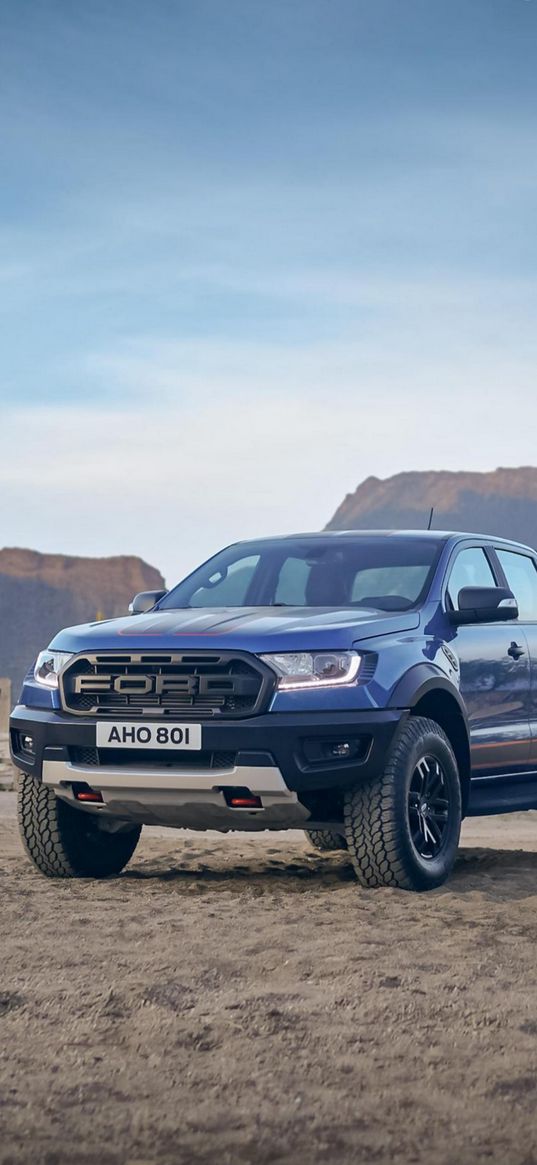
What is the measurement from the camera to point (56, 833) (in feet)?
25.2

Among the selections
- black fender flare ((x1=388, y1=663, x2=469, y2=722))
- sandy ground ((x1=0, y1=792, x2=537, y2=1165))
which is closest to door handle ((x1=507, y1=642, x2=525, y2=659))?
black fender flare ((x1=388, y1=663, x2=469, y2=722))

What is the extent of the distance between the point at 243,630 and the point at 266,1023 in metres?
2.65

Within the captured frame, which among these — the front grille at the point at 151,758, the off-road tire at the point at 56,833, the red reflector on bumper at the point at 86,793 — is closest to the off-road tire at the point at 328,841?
the off-road tire at the point at 56,833

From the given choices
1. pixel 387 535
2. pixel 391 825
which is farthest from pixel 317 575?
pixel 391 825

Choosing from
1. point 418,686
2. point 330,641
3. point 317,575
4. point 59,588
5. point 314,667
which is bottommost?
point 59,588

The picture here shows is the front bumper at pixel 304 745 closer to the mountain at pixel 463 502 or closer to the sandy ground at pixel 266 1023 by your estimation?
the sandy ground at pixel 266 1023

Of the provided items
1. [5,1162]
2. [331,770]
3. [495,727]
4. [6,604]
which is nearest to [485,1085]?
[5,1162]

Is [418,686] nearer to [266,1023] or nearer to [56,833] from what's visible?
[56,833]

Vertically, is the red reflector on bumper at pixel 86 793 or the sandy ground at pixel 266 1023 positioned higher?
the red reflector on bumper at pixel 86 793

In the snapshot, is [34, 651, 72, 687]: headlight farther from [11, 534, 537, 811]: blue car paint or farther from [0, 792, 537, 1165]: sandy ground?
[0, 792, 537, 1165]: sandy ground

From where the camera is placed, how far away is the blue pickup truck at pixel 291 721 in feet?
22.7

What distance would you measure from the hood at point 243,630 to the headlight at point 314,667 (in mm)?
36

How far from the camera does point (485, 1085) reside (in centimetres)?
401

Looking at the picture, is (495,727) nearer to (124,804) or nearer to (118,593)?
(124,804)
